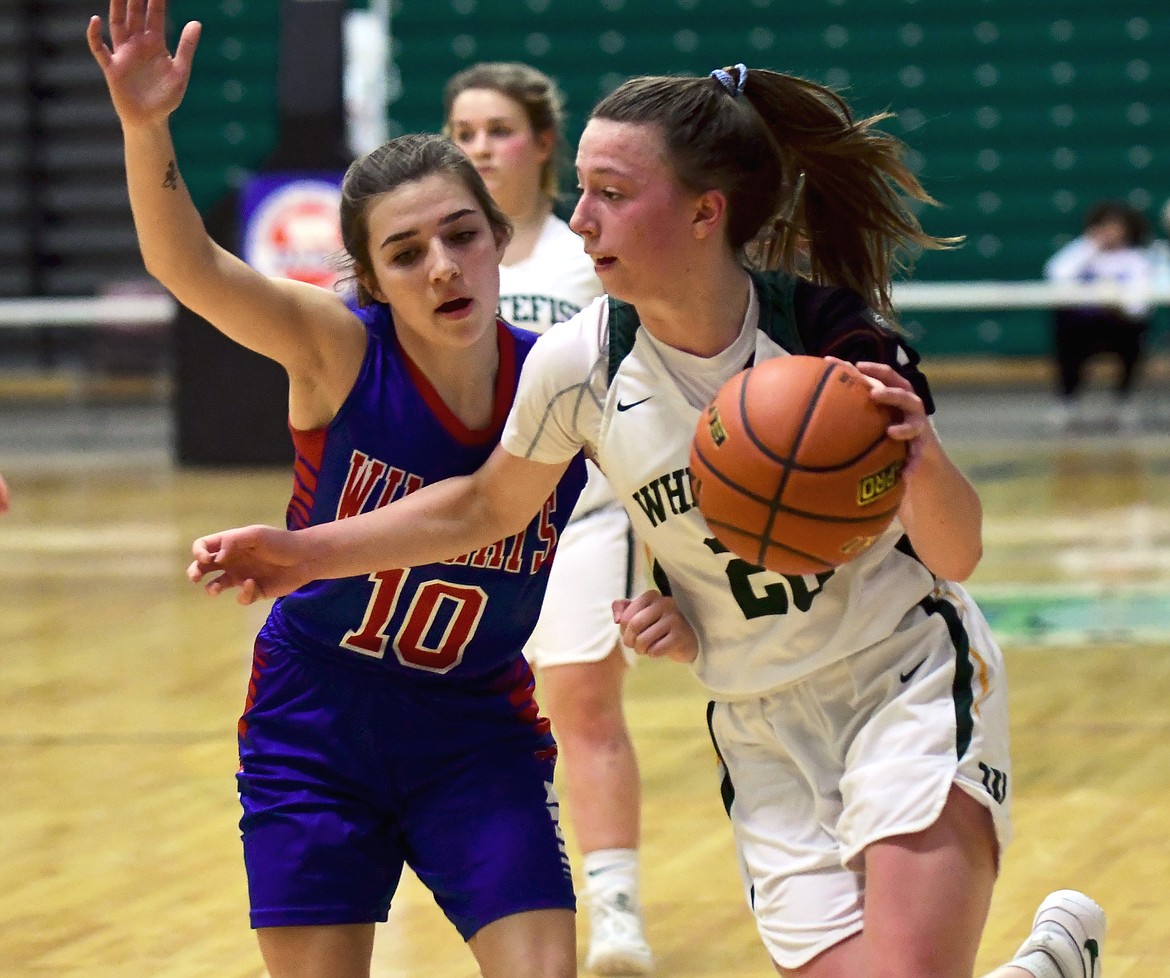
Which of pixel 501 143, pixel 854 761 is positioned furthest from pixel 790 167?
pixel 501 143

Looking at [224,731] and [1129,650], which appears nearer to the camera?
[224,731]

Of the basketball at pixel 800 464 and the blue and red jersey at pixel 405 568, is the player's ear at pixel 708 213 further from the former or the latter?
the blue and red jersey at pixel 405 568

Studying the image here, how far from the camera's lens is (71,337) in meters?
15.2

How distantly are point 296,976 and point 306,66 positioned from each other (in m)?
9.15

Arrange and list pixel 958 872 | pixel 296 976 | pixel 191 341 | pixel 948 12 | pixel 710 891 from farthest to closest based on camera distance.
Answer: pixel 948 12 → pixel 191 341 → pixel 710 891 → pixel 296 976 → pixel 958 872

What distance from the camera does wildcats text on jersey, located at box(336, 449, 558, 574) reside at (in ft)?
8.98

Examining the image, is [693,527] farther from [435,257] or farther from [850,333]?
[435,257]

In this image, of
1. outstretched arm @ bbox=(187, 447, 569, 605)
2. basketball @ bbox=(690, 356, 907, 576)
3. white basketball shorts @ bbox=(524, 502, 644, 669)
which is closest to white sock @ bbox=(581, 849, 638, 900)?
white basketball shorts @ bbox=(524, 502, 644, 669)

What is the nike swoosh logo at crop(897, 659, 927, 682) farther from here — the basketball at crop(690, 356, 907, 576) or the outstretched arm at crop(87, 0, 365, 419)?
the outstretched arm at crop(87, 0, 365, 419)

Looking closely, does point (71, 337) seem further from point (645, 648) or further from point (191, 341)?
point (645, 648)

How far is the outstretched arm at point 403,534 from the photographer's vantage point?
2.48m

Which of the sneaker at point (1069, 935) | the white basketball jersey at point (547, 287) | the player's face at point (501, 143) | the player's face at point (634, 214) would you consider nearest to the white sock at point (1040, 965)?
the sneaker at point (1069, 935)

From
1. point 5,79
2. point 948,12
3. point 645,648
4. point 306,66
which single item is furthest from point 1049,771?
point 5,79

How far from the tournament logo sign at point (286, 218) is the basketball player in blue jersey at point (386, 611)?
8303 millimetres
